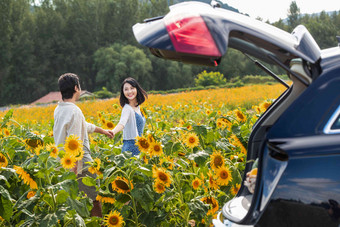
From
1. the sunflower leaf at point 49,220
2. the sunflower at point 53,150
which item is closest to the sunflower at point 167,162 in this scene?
the sunflower at point 53,150

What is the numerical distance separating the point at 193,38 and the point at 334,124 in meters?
0.53

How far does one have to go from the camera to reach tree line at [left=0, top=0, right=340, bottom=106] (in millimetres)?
46875

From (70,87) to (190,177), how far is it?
4.21 ft

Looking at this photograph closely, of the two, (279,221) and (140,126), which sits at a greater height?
(279,221)

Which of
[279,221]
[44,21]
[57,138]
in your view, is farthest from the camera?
[44,21]

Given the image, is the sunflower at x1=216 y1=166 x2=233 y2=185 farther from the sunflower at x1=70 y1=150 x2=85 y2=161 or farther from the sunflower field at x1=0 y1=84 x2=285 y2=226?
the sunflower at x1=70 y1=150 x2=85 y2=161

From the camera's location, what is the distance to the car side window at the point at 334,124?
56.2 inches

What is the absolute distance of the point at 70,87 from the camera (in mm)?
3691

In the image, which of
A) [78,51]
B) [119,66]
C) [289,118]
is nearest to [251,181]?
[289,118]

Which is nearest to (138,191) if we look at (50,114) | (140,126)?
(140,126)

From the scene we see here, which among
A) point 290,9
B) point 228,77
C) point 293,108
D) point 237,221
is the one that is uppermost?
point 293,108

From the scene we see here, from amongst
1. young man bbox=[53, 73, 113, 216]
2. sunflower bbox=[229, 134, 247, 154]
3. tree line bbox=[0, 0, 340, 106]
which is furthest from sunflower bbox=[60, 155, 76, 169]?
tree line bbox=[0, 0, 340, 106]

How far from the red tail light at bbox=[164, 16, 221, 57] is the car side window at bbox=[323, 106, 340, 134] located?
1.36 feet

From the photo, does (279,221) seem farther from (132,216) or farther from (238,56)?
(238,56)
